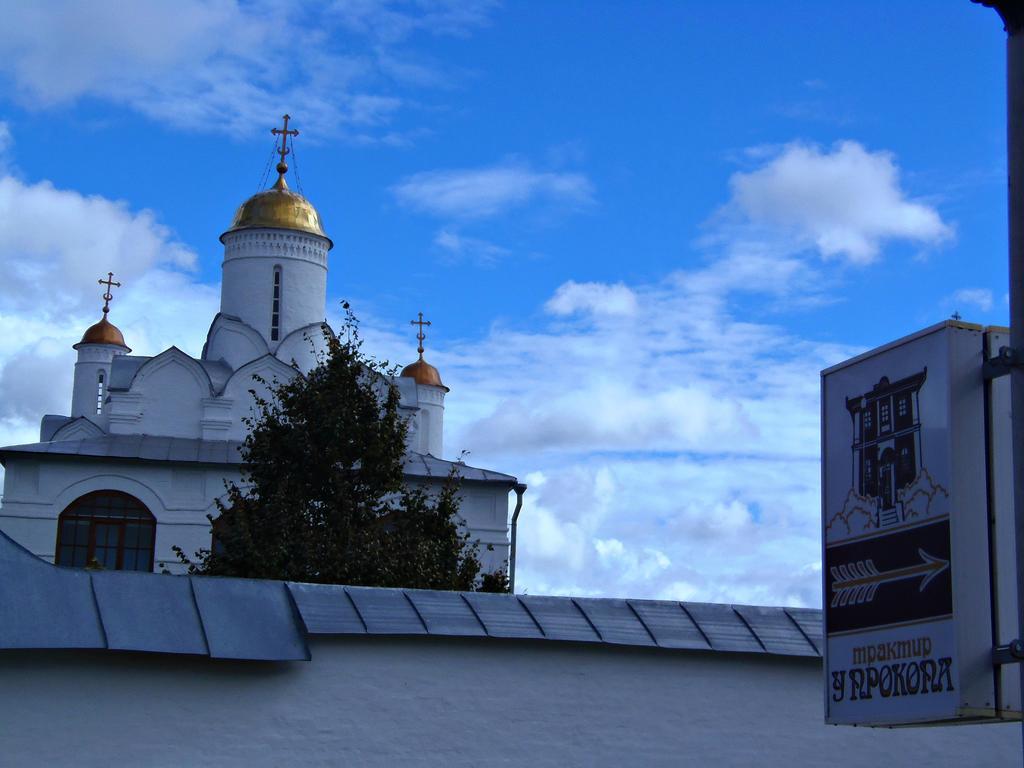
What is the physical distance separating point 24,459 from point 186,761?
1958 centimetres

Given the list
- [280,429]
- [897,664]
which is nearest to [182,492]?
[280,429]

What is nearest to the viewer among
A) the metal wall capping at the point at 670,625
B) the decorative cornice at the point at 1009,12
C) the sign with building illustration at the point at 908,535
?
the decorative cornice at the point at 1009,12

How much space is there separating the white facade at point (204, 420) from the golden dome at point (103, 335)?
763 cm

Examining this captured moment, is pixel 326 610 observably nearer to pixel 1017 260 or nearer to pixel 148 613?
pixel 148 613

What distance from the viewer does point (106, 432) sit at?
91.0 feet

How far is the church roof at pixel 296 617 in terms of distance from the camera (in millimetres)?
7227

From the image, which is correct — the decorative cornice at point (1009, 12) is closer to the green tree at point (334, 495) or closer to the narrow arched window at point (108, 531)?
the green tree at point (334, 495)

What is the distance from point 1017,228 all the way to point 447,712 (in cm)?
443

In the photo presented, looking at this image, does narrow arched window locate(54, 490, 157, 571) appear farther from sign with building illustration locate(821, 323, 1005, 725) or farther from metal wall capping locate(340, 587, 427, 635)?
sign with building illustration locate(821, 323, 1005, 725)

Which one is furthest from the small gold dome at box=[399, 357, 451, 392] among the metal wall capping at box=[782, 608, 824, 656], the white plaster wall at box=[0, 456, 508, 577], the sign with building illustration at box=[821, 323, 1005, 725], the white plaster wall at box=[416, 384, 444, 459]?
the sign with building illustration at box=[821, 323, 1005, 725]

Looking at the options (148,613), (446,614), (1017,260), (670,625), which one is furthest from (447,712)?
(1017,260)

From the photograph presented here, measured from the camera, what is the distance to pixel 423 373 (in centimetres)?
3631

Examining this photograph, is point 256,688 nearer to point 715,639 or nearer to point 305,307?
point 715,639

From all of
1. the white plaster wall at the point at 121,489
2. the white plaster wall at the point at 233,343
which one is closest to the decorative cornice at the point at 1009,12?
the white plaster wall at the point at 121,489
